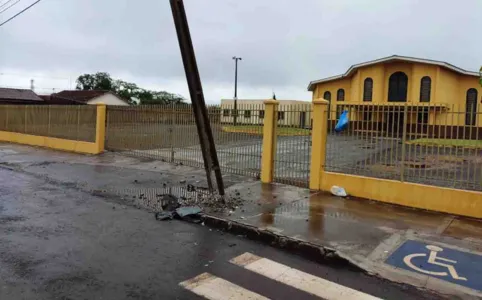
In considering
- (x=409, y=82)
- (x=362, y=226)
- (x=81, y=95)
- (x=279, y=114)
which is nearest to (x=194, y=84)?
(x=279, y=114)

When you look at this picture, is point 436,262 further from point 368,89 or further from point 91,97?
point 91,97

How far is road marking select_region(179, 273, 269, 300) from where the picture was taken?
4.21 metres

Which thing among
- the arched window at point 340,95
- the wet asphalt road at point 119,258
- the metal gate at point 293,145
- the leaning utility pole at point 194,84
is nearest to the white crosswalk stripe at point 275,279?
the wet asphalt road at point 119,258

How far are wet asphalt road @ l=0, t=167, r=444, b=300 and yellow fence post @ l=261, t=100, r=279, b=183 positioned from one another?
395 cm

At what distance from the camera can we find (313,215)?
24.7ft

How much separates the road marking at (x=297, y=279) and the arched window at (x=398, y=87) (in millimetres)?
35496

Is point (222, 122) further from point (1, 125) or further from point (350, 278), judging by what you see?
point (1, 125)

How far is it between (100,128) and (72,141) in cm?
208

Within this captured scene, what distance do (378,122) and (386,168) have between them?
1032 millimetres

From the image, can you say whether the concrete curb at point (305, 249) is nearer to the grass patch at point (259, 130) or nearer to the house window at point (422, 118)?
the house window at point (422, 118)

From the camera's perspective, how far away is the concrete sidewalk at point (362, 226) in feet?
17.0

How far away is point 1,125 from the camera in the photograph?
24047 mm

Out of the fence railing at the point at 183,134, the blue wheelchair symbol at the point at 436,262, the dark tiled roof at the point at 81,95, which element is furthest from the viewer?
the dark tiled roof at the point at 81,95

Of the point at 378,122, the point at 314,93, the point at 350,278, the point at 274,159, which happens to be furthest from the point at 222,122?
the point at 314,93
